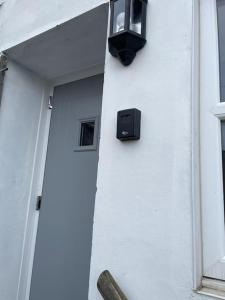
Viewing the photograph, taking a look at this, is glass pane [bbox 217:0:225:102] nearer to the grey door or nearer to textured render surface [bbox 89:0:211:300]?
textured render surface [bbox 89:0:211:300]

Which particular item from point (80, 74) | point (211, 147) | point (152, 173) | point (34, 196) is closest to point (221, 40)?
point (211, 147)

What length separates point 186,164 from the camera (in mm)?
1053

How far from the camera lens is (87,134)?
A: 2062 millimetres

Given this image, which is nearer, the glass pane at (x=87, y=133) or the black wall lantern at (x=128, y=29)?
the black wall lantern at (x=128, y=29)

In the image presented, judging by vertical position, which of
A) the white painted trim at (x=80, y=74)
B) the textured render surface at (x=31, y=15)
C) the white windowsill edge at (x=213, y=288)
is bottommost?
the white windowsill edge at (x=213, y=288)

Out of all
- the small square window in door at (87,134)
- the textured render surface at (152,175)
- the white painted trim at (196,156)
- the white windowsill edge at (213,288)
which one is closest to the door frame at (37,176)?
the small square window in door at (87,134)

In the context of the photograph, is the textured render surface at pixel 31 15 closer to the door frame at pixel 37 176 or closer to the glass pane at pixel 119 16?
the glass pane at pixel 119 16

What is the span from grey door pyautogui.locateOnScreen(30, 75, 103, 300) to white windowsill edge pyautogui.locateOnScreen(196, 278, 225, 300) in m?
0.95

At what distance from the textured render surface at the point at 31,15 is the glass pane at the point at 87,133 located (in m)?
0.70

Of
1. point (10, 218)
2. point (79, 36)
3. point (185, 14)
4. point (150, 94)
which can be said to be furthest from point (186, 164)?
point (10, 218)

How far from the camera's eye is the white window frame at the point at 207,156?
100 cm

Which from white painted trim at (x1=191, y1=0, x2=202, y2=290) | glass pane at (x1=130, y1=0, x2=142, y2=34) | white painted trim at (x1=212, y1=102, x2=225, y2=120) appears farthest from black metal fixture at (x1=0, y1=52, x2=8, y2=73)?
white painted trim at (x1=212, y1=102, x2=225, y2=120)

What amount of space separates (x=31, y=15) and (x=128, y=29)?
108 centimetres

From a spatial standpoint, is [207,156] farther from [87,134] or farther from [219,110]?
[87,134]
